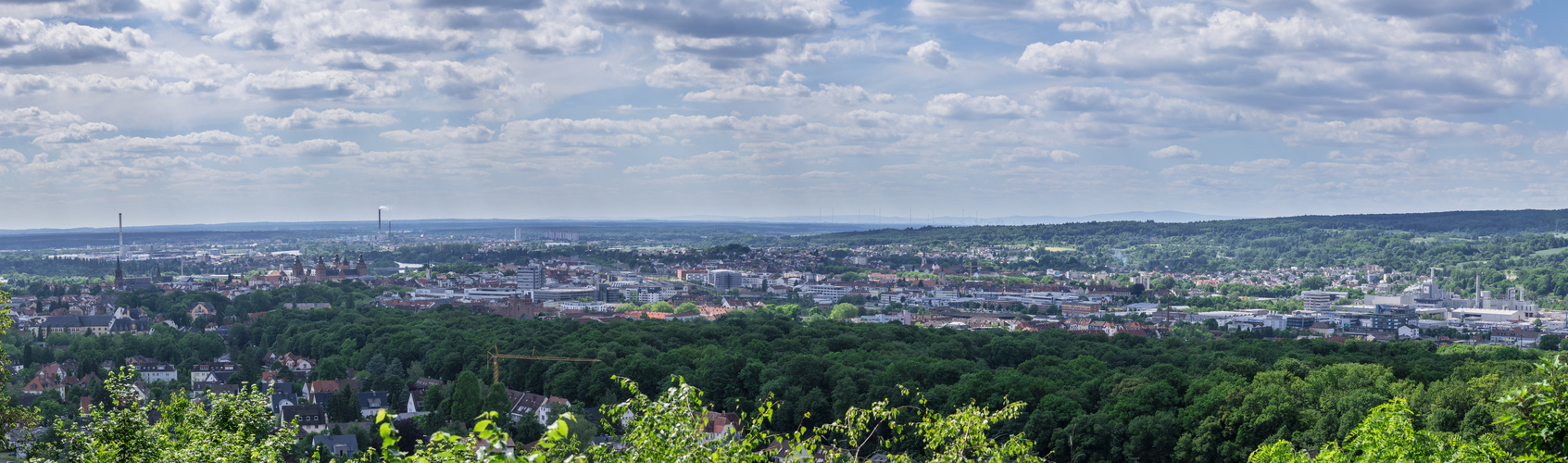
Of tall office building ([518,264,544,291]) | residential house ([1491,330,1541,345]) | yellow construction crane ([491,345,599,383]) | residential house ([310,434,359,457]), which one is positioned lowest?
residential house ([1491,330,1541,345])

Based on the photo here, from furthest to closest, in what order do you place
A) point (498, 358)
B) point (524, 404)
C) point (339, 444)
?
1. point (498, 358)
2. point (524, 404)
3. point (339, 444)

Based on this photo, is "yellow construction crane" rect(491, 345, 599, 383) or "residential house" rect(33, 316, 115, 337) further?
"residential house" rect(33, 316, 115, 337)

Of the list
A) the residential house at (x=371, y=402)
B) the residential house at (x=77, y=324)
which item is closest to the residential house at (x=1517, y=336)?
the residential house at (x=371, y=402)

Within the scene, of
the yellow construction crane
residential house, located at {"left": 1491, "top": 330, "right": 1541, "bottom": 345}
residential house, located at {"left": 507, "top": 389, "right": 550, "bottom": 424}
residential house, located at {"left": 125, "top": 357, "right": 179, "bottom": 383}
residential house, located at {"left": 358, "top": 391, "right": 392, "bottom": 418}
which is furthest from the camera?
residential house, located at {"left": 1491, "top": 330, "right": 1541, "bottom": 345}

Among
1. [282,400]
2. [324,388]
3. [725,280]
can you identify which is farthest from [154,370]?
[725,280]

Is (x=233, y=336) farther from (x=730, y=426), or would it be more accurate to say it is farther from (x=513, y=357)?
(x=730, y=426)

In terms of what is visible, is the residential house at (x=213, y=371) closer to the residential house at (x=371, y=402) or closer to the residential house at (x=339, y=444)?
the residential house at (x=371, y=402)

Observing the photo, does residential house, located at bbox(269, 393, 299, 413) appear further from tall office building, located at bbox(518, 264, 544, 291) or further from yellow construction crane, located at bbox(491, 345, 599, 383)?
tall office building, located at bbox(518, 264, 544, 291)

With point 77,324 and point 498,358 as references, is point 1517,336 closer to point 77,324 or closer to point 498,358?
point 498,358

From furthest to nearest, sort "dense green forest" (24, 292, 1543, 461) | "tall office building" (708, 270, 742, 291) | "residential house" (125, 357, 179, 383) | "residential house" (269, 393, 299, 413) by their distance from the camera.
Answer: "tall office building" (708, 270, 742, 291) → "residential house" (125, 357, 179, 383) → "residential house" (269, 393, 299, 413) → "dense green forest" (24, 292, 1543, 461)

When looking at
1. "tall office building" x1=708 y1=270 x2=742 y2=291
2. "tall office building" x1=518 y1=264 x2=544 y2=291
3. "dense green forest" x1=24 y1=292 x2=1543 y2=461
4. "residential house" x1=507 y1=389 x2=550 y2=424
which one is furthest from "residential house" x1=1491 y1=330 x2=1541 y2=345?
"tall office building" x1=518 y1=264 x2=544 y2=291

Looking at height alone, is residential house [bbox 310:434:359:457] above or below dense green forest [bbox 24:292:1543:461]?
below
